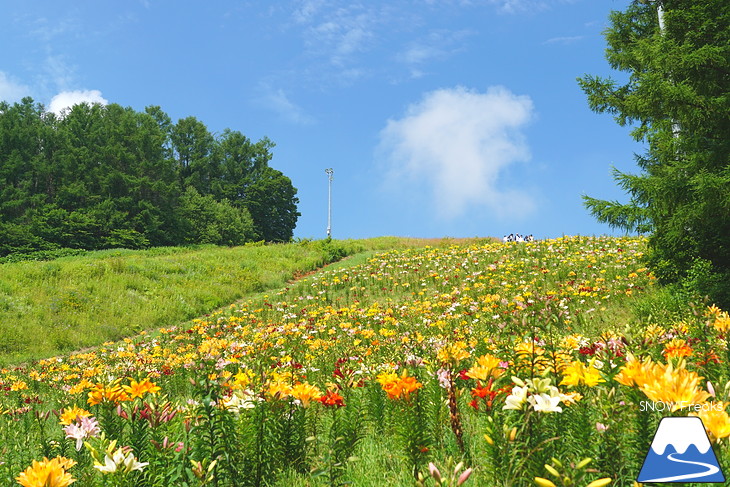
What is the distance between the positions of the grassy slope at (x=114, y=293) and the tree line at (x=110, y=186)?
67.1ft

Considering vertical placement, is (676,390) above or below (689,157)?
below

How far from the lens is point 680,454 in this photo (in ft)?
4.09

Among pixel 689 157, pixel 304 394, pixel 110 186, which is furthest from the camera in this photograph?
pixel 110 186

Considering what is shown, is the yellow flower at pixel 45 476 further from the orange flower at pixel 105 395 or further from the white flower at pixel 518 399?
the white flower at pixel 518 399

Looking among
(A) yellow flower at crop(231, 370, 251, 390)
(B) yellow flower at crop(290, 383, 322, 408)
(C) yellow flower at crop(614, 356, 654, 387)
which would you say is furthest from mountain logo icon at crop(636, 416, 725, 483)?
(A) yellow flower at crop(231, 370, 251, 390)

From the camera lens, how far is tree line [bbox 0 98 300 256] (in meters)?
38.3

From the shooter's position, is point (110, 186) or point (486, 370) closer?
point (486, 370)

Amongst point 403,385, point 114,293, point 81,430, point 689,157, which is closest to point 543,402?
point 403,385

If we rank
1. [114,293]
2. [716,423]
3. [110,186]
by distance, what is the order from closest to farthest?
[716,423] → [114,293] → [110,186]

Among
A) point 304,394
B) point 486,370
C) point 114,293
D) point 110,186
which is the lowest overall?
point 304,394

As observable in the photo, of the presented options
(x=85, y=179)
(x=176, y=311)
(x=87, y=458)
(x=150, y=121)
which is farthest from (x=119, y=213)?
(x=87, y=458)

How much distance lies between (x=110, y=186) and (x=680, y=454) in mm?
47079

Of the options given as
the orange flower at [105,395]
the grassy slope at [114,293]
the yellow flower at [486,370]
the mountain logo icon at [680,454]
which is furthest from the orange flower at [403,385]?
the grassy slope at [114,293]

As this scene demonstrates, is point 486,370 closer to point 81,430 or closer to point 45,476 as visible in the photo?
point 45,476
